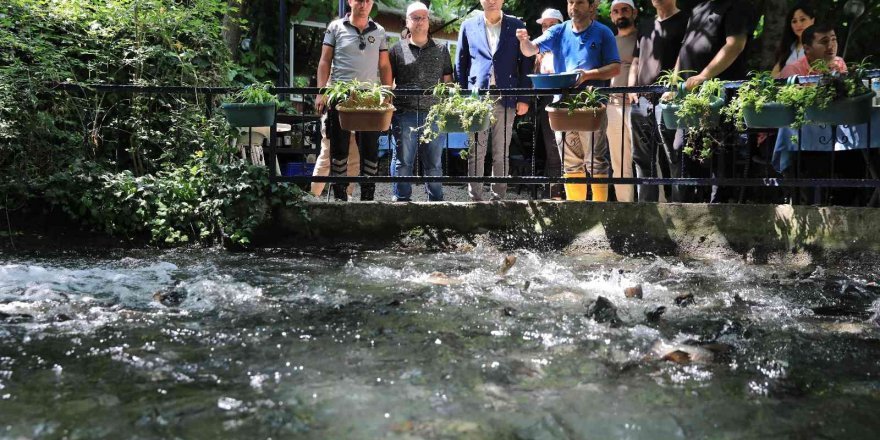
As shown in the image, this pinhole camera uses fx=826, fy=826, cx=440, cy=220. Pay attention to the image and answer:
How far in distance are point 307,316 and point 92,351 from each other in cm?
107

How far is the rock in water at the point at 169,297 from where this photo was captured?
4481 millimetres

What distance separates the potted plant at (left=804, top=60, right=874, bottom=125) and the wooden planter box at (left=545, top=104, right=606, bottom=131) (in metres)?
1.54

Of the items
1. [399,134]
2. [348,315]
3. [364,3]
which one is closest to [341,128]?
[399,134]

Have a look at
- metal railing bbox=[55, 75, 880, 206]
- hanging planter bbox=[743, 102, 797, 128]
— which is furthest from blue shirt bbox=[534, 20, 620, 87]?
hanging planter bbox=[743, 102, 797, 128]

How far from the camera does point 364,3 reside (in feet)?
23.6

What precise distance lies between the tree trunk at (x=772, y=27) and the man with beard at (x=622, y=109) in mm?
2386

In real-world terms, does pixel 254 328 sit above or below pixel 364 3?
below

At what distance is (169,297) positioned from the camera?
180 inches

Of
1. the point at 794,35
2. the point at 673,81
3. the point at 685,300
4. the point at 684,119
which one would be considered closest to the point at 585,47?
the point at 673,81

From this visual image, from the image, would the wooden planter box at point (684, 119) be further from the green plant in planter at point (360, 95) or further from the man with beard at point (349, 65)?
the man with beard at point (349, 65)

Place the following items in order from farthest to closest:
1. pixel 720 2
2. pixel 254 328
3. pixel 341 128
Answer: pixel 341 128 → pixel 720 2 → pixel 254 328

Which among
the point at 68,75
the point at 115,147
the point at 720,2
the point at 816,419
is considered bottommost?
the point at 816,419

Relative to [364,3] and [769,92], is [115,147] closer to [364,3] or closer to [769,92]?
[364,3]

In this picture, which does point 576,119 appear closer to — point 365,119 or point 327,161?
point 365,119
